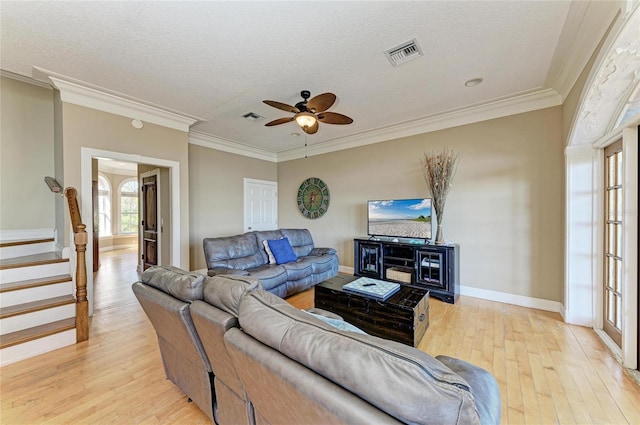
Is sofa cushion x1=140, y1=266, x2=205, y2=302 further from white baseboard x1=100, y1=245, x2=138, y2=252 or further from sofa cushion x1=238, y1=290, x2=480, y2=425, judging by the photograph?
white baseboard x1=100, y1=245, x2=138, y2=252

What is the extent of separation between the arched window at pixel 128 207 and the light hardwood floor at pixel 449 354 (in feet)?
24.0

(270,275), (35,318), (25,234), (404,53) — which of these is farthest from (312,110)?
(25,234)

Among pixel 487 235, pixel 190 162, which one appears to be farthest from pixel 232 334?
pixel 190 162

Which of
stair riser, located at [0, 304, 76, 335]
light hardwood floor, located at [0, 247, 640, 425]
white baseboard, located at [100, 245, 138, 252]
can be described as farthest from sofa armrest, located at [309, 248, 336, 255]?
white baseboard, located at [100, 245, 138, 252]

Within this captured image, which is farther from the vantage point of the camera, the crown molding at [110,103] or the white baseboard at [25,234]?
the white baseboard at [25,234]

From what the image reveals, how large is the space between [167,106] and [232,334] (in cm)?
366

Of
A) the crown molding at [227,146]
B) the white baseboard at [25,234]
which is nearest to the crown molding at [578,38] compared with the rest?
the crown molding at [227,146]

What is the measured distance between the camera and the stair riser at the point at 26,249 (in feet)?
9.89

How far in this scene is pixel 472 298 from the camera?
12.2 feet

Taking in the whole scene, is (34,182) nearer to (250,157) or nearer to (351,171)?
(250,157)

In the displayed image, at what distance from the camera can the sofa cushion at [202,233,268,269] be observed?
11.7ft

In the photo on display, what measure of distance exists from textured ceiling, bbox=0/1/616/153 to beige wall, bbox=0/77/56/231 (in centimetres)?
76

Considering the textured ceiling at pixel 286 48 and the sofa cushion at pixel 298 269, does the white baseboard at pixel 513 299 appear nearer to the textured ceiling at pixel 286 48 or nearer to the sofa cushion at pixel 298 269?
the sofa cushion at pixel 298 269

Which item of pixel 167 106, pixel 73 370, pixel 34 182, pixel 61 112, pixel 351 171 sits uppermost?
pixel 167 106
